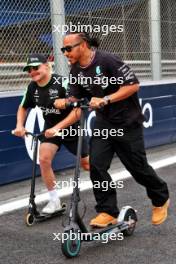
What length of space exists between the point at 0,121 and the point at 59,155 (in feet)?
3.78

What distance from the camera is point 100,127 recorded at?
4.89m

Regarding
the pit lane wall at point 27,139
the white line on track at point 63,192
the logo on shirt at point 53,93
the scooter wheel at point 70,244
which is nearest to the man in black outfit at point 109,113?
the scooter wheel at point 70,244

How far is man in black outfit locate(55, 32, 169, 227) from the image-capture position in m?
4.66

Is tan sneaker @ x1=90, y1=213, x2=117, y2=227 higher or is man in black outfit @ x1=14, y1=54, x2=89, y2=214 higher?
man in black outfit @ x1=14, y1=54, x2=89, y2=214

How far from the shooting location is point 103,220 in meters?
4.85

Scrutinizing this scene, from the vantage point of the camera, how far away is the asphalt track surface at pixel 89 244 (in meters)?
4.48

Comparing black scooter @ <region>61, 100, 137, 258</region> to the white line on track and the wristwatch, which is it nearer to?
the wristwatch

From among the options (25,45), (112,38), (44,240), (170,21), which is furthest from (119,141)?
(170,21)

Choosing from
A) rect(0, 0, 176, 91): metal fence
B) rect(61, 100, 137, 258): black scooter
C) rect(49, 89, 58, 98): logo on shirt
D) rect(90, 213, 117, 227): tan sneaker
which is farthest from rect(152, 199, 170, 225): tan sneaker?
rect(0, 0, 176, 91): metal fence

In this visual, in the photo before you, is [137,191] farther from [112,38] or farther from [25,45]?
[112,38]

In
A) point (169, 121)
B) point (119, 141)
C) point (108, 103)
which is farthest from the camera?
point (169, 121)

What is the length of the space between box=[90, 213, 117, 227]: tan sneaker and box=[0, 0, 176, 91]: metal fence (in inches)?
125

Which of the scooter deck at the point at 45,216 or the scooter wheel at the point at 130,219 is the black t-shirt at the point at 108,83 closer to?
the scooter wheel at the point at 130,219

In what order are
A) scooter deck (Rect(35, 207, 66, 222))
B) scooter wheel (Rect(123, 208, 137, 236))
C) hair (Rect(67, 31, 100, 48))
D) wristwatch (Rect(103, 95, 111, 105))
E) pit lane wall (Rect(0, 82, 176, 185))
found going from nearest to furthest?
wristwatch (Rect(103, 95, 111, 105)) → hair (Rect(67, 31, 100, 48)) → scooter wheel (Rect(123, 208, 137, 236)) → scooter deck (Rect(35, 207, 66, 222)) → pit lane wall (Rect(0, 82, 176, 185))
